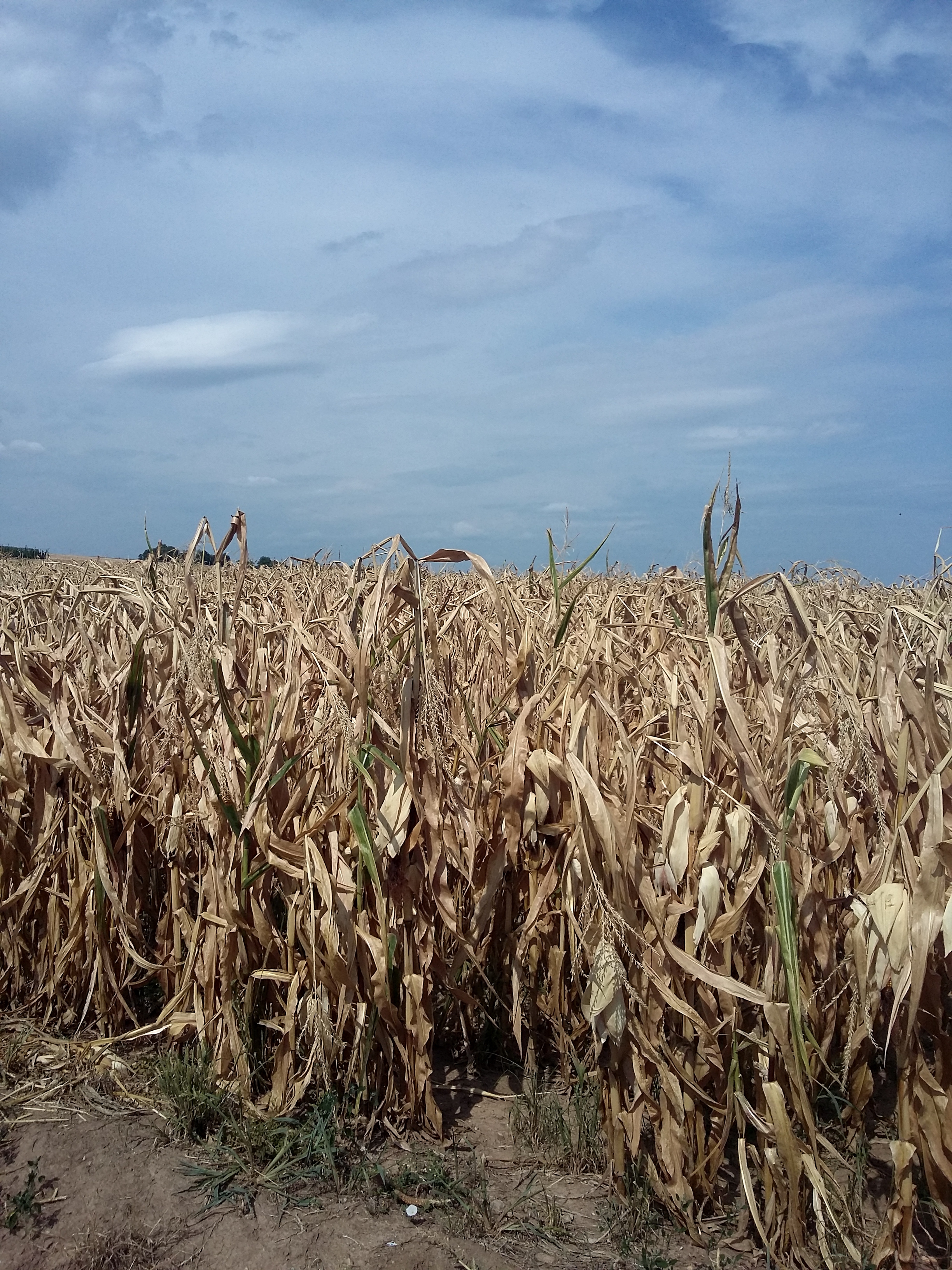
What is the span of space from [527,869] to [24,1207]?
1532 millimetres

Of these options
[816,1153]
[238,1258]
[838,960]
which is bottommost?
[238,1258]

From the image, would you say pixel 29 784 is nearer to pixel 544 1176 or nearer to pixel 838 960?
pixel 544 1176

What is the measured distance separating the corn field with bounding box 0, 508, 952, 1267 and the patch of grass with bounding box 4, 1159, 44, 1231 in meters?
0.48

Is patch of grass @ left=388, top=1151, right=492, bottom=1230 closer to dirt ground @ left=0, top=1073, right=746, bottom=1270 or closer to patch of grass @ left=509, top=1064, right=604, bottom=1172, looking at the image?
dirt ground @ left=0, top=1073, right=746, bottom=1270

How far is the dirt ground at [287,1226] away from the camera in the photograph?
2232mm

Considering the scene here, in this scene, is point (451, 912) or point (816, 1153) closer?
point (816, 1153)

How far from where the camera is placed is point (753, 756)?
2.03 meters

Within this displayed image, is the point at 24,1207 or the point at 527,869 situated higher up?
the point at 527,869

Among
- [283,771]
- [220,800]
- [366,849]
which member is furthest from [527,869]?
[220,800]

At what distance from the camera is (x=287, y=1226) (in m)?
2.34

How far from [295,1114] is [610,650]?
5.42 feet

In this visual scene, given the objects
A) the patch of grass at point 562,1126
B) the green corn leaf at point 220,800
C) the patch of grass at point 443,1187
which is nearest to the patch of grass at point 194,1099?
the patch of grass at point 443,1187

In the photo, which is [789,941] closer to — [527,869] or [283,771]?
[527,869]

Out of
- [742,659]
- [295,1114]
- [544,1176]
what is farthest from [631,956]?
[742,659]
